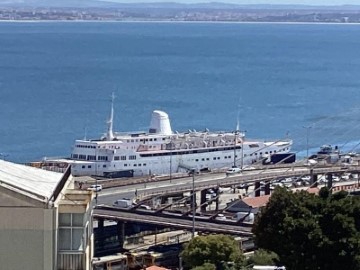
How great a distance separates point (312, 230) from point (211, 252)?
241 cm

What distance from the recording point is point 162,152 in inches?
1158

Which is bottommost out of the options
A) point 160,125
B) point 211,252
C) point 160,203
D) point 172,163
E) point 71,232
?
point 172,163

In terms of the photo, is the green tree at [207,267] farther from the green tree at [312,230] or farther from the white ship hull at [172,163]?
the white ship hull at [172,163]

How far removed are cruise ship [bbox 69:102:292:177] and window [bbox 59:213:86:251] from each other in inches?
869

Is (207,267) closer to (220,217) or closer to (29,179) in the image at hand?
(29,179)

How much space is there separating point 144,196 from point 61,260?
15783 millimetres

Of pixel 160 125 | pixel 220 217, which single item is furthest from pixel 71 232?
pixel 160 125

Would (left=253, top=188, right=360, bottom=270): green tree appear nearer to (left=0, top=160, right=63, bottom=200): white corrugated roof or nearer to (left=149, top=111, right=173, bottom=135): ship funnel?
(left=0, top=160, right=63, bottom=200): white corrugated roof

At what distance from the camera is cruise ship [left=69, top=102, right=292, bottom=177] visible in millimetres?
28609

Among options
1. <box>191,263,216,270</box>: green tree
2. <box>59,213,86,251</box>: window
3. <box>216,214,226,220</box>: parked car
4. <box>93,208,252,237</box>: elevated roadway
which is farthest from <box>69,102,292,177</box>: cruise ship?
<box>59,213,86,251</box>: window

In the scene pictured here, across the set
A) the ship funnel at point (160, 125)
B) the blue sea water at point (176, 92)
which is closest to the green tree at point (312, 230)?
the blue sea water at point (176, 92)

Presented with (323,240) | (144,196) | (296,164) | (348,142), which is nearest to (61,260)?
(323,240)

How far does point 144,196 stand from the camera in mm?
21203

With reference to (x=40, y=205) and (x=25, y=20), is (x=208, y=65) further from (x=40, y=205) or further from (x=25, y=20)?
(x=25, y=20)
